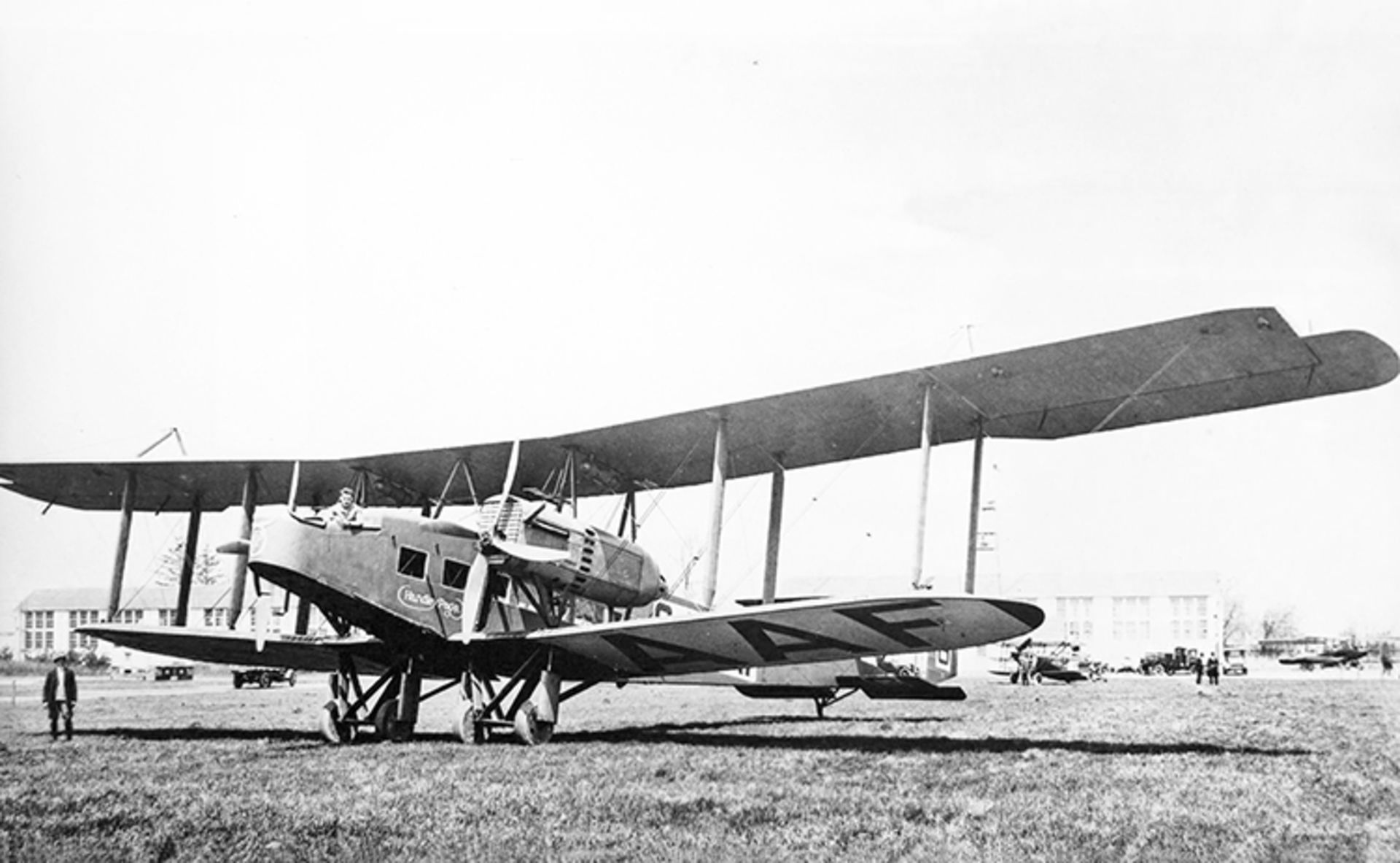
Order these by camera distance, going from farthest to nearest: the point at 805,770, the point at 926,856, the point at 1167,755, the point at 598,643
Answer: the point at 598,643 → the point at 1167,755 → the point at 805,770 → the point at 926,856

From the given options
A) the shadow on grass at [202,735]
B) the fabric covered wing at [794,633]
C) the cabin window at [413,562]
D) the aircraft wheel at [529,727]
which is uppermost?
the cabin window at [413,562]

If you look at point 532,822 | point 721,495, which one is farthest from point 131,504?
point 532,822

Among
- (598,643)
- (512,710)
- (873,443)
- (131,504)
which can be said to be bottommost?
(512,710)

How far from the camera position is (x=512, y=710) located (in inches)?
472

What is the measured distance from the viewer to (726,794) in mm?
7520

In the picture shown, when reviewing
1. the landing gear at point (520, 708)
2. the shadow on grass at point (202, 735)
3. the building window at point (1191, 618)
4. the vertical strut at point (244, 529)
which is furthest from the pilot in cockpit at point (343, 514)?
the building window at point (1191, 618)

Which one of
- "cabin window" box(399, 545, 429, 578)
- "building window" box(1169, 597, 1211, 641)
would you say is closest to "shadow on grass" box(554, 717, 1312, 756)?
"cabin window" box(399, 545, 429, 578)

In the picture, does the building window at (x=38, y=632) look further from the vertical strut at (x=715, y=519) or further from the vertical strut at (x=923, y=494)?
the vertical strut at (x=923, y=494)

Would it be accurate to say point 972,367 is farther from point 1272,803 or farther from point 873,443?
point 1272,803

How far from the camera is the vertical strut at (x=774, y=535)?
12.9m

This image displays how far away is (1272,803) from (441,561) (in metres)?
8.08

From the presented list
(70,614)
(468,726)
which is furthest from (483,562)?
(70,614)

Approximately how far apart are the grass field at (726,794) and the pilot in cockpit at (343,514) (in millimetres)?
2163

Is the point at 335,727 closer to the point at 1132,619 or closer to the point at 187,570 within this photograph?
the point at 187,570
